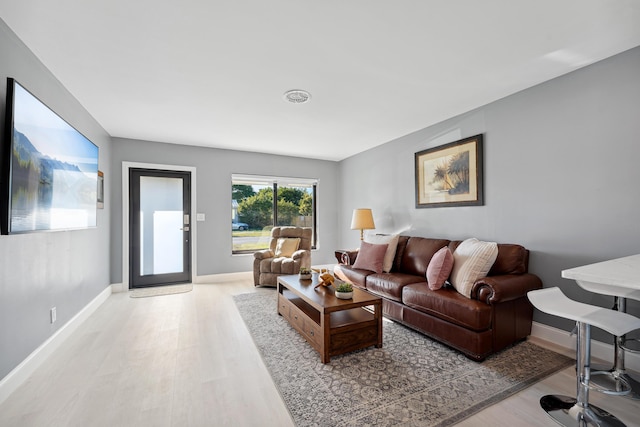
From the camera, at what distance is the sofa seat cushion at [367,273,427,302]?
2985 mm

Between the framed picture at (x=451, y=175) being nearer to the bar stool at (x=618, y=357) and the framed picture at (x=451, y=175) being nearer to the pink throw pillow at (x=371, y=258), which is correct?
the pink throw pillow at (x=371, y=258)

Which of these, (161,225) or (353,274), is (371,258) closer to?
(353,274)

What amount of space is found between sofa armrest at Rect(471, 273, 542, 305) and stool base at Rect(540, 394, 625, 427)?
70 centimetres

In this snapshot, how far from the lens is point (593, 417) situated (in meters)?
1.57

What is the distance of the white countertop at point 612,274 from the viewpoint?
1.24 metres

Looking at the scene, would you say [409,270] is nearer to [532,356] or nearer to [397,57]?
[532,356]

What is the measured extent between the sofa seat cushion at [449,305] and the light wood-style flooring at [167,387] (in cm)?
51

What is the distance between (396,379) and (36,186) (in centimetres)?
299

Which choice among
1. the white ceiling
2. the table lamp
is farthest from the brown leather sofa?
the white ceiling

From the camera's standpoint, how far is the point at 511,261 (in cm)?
264

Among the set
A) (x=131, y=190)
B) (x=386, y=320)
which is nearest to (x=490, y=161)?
(x=386, y=320)

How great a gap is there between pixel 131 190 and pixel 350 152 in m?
3.88

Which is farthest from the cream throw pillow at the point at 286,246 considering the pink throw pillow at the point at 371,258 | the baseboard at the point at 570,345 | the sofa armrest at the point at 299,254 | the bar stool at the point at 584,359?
the bar stool at the point at 584,359

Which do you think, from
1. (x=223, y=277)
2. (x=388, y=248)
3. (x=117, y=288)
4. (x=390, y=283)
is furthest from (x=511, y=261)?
(x=117, y=288)
